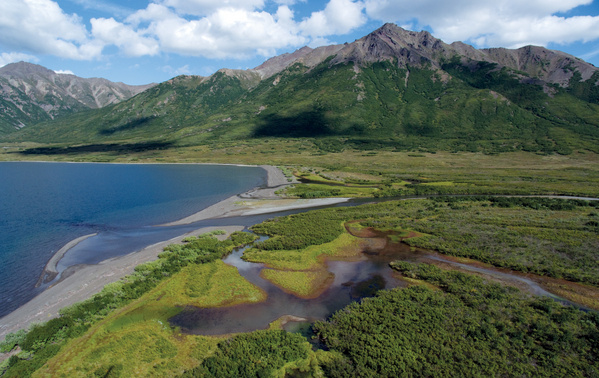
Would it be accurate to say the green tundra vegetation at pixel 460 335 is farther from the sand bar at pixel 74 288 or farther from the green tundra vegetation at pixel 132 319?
the sand bar at pixel 74 288

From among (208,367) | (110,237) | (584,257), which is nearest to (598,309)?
(584,257)

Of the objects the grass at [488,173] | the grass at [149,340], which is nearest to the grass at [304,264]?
the grass at [149,340]

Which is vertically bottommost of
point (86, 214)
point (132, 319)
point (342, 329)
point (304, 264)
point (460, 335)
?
point (86, 214)

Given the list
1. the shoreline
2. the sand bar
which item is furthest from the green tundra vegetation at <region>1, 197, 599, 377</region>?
the shoreline

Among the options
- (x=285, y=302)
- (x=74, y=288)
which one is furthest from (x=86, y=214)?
(x=285, y=302)

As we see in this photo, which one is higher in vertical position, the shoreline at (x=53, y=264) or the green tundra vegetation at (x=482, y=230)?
the green tundra vegetation at (x=482, y=230)

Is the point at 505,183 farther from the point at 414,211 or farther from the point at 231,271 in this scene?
the point at 231,271

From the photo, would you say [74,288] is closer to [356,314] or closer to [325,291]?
[325,291]
